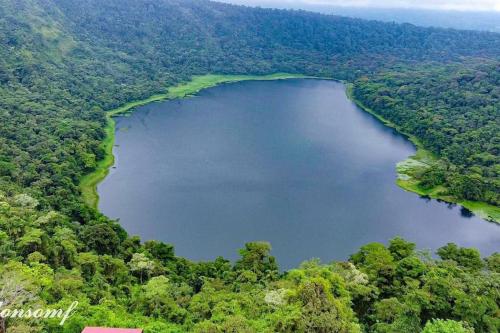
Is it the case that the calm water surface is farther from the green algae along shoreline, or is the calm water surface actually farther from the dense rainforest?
the dense rainforest

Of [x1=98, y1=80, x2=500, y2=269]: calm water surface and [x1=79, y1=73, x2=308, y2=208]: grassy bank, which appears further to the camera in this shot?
[x1=79, y1=73, x2=308, y2=208]: grassy bank

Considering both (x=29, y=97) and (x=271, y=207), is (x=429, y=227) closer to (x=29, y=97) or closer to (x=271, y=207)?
(x=271, y=207)

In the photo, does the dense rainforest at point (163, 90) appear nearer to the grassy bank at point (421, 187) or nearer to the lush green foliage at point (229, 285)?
the lush green foliage at point (229, 285)

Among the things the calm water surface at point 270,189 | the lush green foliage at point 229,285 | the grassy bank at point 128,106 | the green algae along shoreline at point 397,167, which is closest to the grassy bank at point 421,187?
the green algae along shoreline at point 397,167

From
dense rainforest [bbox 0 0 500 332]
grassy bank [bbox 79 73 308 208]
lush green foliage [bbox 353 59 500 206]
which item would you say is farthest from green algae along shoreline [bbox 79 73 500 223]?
dense rainforest [bbox 0 0 500 332]

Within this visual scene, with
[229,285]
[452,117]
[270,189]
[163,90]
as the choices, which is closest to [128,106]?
[163,90]
